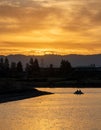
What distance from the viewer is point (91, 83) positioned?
197750mm

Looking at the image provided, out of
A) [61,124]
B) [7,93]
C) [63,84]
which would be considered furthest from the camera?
[63,84]

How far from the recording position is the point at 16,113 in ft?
249

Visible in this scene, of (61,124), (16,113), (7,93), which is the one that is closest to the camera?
(61,124)

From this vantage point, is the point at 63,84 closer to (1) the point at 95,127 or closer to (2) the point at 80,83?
(2) the point at 80,83

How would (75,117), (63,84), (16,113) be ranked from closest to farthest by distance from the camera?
(75,117), (16,113), (63,84)

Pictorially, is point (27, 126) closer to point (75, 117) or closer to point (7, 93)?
point (75, 117)

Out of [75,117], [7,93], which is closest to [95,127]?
[75,117]

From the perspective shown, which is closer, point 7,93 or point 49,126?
point 49,126

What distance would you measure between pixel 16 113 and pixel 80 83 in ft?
407

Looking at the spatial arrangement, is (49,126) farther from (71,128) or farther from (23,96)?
(23,96)

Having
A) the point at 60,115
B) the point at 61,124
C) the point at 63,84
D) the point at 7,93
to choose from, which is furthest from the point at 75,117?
the point at 63,84

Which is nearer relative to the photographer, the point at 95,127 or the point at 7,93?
the point at 95,127

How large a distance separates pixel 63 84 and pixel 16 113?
117139mm

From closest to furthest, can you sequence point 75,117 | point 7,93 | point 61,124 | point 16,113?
point 61,124 → point 75,117 → point 16,113 → point 7,93
